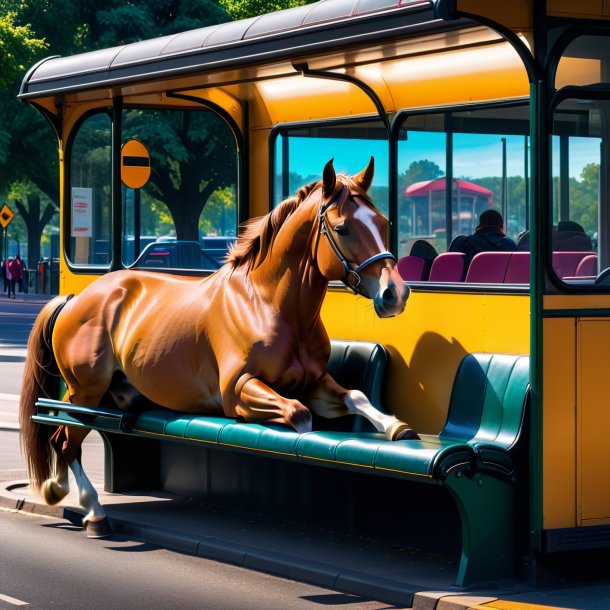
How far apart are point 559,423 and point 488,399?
0.52 meters

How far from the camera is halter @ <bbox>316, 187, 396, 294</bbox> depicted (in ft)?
25.9

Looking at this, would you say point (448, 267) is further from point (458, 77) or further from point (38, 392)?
point (38, 392)

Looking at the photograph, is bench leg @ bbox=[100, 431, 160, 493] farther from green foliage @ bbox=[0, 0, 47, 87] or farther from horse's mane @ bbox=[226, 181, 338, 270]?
green foliage @ bbox=[0, 0, 47, 87]

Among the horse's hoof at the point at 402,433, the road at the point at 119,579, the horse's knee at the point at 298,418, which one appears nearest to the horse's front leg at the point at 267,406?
the horse's knee at the point at 298,418

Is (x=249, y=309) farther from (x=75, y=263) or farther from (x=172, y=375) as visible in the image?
(x=75, y=263)

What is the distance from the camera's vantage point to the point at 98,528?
9.38 m

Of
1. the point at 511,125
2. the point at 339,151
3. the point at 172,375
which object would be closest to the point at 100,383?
the point at 172,375

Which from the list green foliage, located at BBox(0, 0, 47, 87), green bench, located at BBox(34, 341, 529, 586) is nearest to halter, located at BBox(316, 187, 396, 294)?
green bench, located at BBox(34, 341, 529, 586)

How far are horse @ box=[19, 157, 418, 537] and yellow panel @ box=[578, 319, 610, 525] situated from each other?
940 mm

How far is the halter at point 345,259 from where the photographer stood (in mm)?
7884

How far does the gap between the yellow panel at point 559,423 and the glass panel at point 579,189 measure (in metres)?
0.34

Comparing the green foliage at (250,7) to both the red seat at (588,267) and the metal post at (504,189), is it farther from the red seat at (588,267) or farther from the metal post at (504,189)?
the red seat at (588,267)

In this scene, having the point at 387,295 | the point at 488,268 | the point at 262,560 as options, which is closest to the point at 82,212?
the point at 262,560

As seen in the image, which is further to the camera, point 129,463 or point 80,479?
point 129,463
